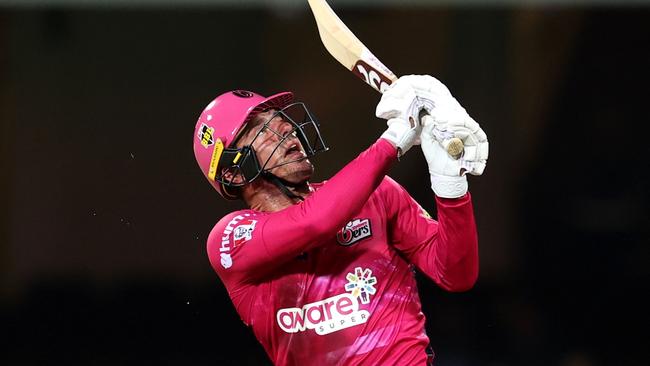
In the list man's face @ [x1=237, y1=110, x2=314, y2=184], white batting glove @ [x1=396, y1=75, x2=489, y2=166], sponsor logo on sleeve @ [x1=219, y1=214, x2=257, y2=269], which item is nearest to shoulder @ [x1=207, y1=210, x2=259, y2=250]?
sponsor logo on sleeve @ [x1=219, y1=214, x2=257, y2=269]

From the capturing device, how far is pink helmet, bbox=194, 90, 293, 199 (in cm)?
246

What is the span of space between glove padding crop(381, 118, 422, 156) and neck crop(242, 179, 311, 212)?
1.24 ft

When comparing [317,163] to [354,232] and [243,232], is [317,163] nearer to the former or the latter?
[354,232]

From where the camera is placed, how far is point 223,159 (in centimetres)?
246

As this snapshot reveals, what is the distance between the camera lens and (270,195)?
8.20 feet

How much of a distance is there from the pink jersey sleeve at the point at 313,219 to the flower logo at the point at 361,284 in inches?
7.9

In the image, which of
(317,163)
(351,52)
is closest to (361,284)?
(351,52)

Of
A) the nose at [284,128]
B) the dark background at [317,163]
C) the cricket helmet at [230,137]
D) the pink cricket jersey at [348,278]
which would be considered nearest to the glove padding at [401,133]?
the pink cricket jersey at [348,278]

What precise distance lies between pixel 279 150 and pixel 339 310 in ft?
1.46

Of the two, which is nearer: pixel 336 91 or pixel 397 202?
pixel 397 202

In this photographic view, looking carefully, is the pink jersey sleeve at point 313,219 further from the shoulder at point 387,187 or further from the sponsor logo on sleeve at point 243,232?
the shoulder at point 387,187

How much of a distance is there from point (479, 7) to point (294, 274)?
78.1 inches
